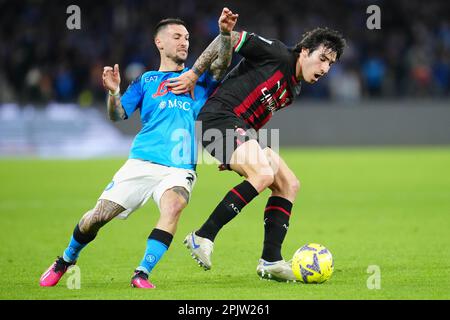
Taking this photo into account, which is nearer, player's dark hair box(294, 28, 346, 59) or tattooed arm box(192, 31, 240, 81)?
tattooed arm box(192, 31, 240, 81)

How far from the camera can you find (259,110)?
7207 millimetres

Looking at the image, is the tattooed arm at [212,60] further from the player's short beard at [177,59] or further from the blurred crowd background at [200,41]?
the blurred crowd background at [200,41]

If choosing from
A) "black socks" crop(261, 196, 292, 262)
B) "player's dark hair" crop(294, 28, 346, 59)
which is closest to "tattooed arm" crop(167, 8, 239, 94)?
"player's dark hair" crop(294, 28, 346, 59)

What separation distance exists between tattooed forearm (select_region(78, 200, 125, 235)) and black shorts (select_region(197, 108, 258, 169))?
904 mm

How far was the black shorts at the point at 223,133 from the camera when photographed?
687cm

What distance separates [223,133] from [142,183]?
0.78 meters

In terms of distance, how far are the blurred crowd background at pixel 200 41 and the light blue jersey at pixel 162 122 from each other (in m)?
16.6

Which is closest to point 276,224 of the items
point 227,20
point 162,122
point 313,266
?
point 313,266

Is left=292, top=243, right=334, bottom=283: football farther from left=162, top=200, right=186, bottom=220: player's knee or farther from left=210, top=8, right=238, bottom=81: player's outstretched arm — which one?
left=210, top=8, right=238, bottom=81: player's outstretched arm

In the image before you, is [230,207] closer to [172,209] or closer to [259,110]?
[172,209]

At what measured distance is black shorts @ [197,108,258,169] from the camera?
6871 mm

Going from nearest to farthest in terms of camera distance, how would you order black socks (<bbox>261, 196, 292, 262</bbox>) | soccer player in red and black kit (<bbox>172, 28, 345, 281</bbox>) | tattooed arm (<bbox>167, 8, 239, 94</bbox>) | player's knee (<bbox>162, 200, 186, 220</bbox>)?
1. player's knee (<bbox>162, 200, 186, 220</bbox>)
2. soccer player in red and black kit (<bbox>172, 28, 345, 281</bbox>)
3. tattooed arm (<bbox>167, 8, 239, 94</bbox>)
4. black socks (<bbox>261, 196, 292, 262</bbox>)
